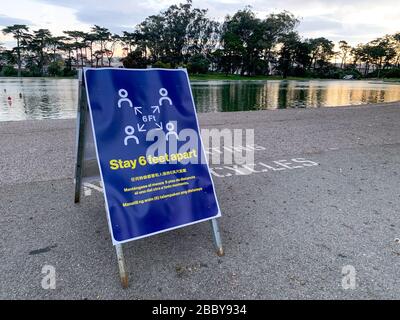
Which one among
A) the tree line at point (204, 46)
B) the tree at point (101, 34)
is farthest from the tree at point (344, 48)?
the tree at point (101, 34)

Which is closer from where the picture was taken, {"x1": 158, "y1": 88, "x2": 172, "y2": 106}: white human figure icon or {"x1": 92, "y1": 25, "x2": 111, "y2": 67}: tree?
{"x1": 158, "y1": 88, "x2": 172, "y2": 106}: white human figure icon

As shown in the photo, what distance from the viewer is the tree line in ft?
265

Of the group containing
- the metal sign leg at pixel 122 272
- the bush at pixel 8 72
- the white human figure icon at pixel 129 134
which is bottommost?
the metal sign leg at pixel 122 272

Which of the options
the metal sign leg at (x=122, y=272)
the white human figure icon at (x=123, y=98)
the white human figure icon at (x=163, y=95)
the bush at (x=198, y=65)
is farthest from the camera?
the bush at (x=198, y=65)

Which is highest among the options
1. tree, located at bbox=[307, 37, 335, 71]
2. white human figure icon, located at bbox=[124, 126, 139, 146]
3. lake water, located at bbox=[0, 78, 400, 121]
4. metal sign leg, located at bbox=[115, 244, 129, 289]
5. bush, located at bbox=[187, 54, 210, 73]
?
tree, located at bbox=[307, 37, 335, 71]

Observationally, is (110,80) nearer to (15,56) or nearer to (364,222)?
(364,222)

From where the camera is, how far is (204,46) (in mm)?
90875

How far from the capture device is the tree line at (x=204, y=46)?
80688 mm

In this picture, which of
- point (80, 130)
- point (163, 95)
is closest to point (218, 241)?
point (163, 95)

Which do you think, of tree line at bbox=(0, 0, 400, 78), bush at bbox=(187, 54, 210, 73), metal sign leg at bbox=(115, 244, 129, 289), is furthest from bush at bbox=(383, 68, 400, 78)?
metal sign leg at bbox=(115, 244, 129, 289)

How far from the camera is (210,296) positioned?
8.07 feet

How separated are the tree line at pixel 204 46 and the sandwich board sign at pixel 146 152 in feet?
244

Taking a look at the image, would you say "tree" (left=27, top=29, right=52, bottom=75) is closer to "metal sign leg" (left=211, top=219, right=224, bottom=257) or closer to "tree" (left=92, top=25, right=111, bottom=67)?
"tree" (left=92, top=25, right=111, bottom=67)

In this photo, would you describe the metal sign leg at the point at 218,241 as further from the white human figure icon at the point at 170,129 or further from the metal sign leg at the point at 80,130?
the metal sign leg at the point at 80,130
